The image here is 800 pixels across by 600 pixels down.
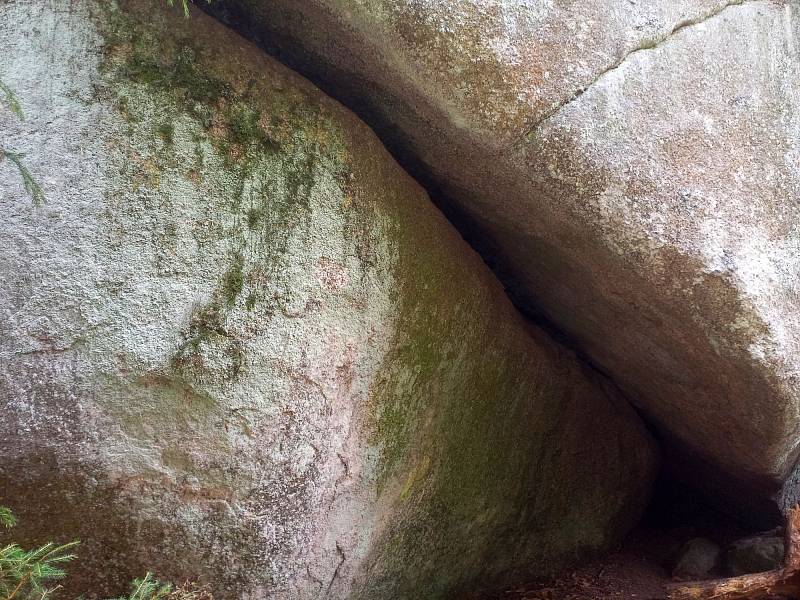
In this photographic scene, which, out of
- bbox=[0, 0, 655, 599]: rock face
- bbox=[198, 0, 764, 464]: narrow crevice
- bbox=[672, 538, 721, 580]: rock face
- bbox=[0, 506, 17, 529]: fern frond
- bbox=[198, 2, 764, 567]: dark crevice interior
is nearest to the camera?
bbox=[0, 506, 17, 529]: fern frond

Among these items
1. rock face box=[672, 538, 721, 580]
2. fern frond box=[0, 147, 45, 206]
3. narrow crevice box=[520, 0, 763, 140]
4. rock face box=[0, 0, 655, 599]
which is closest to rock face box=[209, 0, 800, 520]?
narrow crevice box=[520, 0, 763, 140]

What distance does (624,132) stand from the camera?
2.47 m

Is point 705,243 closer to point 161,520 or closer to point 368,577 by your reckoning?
point 368,577

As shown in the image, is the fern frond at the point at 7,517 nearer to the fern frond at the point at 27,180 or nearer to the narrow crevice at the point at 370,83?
the fern frond at the point at 27,180

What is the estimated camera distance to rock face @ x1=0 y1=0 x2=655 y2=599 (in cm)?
229

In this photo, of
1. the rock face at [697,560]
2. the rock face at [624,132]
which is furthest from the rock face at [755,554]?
the rock face at [624,132]

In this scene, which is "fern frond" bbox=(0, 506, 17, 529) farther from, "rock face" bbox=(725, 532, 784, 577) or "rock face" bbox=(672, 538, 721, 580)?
"rock face" bbox=(672, 538, 721, 580)

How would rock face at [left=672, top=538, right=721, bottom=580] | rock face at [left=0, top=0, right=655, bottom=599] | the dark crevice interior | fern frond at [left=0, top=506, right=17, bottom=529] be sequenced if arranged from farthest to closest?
rock face at [left=672, top=538, right=721, bottom=580], the dark crevice interior, rock face at [left=0, top=0, right=655, bottom=599], fern frond at [left=0, top=506, right=17, bottom=529]

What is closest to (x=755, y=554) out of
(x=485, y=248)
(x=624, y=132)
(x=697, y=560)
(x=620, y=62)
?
(x=697, y=560)

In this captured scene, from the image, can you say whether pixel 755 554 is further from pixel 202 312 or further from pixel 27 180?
pixel 27 180

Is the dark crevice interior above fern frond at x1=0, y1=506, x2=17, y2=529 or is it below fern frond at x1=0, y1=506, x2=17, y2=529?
above

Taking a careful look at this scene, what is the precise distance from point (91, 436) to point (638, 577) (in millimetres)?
3330

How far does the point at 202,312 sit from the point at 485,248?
1564 mm

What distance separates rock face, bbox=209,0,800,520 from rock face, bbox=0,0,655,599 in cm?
27
